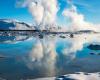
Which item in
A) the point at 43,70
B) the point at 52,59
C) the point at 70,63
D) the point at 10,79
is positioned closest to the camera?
the point at 10,79

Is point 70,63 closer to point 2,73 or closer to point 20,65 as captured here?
point 20,65

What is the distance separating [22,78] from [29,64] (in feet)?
11.3

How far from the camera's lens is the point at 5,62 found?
1573cm

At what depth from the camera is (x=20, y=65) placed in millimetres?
14719

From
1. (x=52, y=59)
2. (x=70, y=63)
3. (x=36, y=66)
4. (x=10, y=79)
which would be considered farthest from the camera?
(x=52, y=59)

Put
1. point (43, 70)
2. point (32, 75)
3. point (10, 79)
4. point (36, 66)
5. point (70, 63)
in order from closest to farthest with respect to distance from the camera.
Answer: point (10, 79) < point (32, 75) < point (43, 70) < point (36, 66) < point (70, 63)

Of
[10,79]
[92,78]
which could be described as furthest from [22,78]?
[92,78]

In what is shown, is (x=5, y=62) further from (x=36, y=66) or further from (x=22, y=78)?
(x=22, y=78)

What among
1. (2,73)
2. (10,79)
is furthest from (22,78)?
(2,73)

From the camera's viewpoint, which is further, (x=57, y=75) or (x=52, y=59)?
(x=52, y=59)

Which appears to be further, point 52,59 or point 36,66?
point 52,59

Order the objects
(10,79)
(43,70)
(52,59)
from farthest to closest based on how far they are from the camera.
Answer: (52,59)
(43,70)
(10,79)

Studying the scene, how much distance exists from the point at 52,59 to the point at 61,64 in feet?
6.11

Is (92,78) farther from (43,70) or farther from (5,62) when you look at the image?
(5,62)
